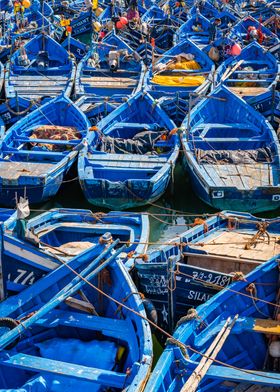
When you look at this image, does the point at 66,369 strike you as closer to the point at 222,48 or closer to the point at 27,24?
the point at 222,48

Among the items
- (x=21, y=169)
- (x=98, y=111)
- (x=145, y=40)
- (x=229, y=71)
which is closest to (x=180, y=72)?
(x=229, y=71)

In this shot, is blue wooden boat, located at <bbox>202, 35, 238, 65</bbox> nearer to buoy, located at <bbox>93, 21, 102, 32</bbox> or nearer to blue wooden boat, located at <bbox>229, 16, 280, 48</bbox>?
blue wooden boat, located at <bbox>229, 16, 280, 48</bbox>

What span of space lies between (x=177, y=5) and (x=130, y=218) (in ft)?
78.8

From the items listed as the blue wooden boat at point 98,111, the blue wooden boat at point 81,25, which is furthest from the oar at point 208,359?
the blue wooden boat at point 81,25

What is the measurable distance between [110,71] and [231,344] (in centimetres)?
1545

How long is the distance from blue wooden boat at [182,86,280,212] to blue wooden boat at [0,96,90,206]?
3.33 metres

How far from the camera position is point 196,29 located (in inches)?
1204

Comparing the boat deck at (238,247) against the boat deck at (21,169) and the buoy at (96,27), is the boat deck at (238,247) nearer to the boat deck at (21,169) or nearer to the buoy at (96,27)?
the boat deck at (21,169)

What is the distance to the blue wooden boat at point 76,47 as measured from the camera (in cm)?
2667

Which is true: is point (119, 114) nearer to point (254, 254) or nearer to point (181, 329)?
point (254, 254)

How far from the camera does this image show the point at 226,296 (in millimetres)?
10055

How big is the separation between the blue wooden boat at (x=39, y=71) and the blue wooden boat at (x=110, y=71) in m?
0.51

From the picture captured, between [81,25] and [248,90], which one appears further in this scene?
[81,25]

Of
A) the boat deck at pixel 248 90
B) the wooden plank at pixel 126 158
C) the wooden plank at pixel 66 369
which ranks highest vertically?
the boat deck at pixel 248 90
